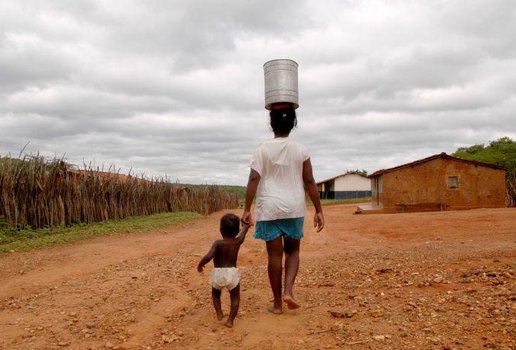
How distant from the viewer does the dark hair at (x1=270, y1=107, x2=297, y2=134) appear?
3516 mm

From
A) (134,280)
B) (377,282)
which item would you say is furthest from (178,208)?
(377,282)

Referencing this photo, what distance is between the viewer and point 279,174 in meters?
3.47

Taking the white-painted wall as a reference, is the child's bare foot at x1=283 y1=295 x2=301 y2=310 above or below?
below

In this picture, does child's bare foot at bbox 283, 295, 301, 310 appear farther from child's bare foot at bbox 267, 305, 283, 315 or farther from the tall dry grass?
the tall dry grass

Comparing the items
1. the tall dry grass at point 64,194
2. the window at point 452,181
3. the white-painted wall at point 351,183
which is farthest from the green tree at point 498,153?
the tall dry grass at point 64,194

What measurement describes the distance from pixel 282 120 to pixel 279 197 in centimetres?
64

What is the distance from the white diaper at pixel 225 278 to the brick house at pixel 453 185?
17.3 m

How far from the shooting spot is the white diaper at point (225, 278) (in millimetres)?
3307

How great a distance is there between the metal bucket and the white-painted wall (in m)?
41.5

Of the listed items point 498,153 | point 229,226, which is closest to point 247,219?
point 229,226

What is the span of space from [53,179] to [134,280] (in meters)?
7.54

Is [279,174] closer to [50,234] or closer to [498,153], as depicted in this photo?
[50,234]

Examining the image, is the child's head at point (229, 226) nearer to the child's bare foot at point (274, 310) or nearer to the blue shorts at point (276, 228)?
the blue shorts at point (276, 228)

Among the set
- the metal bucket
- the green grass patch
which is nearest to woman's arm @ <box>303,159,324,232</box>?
the metal bucket
